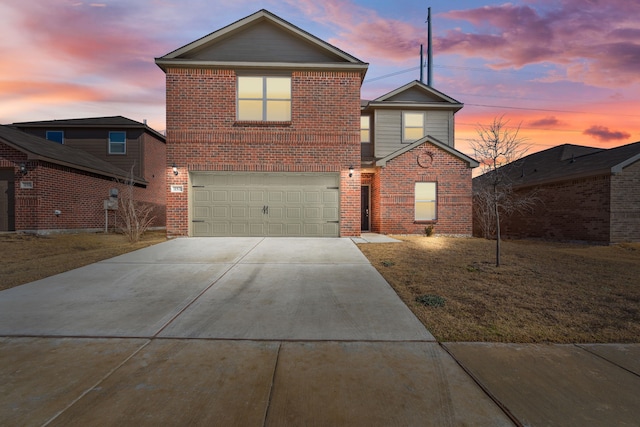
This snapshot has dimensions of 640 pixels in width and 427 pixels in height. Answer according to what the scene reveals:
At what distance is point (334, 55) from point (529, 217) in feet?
45.1

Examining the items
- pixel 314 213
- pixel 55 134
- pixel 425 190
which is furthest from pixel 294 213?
pixel 55 134

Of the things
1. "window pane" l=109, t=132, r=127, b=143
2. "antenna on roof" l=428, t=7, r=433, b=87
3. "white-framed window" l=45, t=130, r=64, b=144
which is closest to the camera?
"white-framed window" l=45, t=130, r=64, b=144

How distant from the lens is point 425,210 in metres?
14.7

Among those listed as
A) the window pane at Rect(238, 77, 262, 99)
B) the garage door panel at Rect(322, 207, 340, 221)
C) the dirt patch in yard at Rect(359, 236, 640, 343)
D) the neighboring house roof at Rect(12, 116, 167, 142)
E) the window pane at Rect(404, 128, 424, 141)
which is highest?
the neighboring house roof at Rect(12, 116, 167, 142)

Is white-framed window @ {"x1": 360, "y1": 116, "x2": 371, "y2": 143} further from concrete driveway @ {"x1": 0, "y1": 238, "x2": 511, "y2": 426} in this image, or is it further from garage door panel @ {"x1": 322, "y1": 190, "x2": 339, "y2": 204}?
concrete driveway @ {"x1": 0, "y1": 238, "x2": 511, "y2": 426}

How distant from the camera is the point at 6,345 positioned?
347 cm

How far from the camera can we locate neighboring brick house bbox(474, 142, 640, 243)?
12812 millimetres

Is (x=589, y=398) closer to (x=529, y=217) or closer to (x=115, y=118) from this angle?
(x=529, y=217)

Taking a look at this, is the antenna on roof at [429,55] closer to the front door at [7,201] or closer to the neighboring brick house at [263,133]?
the neighboring brick house at [263,133]

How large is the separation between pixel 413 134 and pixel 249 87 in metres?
9.53

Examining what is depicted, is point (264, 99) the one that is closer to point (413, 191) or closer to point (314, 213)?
point (314, 213)

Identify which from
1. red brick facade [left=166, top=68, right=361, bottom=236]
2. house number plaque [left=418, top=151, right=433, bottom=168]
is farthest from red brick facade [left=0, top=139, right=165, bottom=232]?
house number plaque [left=418, top=151, right=433, bottom=168]

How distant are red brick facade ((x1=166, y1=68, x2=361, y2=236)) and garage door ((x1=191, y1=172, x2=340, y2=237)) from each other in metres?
0.34

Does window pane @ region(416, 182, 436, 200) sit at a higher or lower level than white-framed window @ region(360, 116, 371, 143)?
lower
